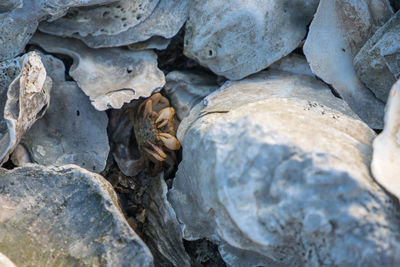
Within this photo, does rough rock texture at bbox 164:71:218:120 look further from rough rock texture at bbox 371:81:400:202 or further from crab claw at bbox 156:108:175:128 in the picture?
rough rock texture at bbox 371:81:400:202

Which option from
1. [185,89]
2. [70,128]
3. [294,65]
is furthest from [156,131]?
[294,65]

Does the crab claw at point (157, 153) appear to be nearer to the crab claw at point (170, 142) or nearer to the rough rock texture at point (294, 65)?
the crab claw at point (170, 142)

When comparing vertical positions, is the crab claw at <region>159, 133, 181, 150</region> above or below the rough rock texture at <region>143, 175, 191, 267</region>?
above

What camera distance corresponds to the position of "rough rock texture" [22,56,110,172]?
1.49 m

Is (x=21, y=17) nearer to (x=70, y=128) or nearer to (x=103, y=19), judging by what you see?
(x=103, y=19)

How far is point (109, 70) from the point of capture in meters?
1.58

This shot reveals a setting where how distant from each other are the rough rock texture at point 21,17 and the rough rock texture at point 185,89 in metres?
0.39

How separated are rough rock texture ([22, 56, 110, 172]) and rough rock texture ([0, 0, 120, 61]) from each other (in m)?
0.12

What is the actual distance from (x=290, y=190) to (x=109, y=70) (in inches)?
35.7

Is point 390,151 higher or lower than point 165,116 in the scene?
higher

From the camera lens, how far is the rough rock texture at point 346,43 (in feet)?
4.56

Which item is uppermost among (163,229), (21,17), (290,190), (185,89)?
(21,17)

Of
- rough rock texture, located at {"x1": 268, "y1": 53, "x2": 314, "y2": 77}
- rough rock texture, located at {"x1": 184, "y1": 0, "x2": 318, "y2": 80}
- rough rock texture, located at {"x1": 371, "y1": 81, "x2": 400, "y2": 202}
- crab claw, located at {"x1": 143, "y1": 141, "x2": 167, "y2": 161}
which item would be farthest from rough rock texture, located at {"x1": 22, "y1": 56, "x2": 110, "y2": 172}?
rough rock texture, located at {"x1": 371, "y1": 81, "x2": 400, "y2": 202}

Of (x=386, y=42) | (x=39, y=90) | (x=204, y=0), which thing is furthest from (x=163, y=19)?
(x=386, y=42)
